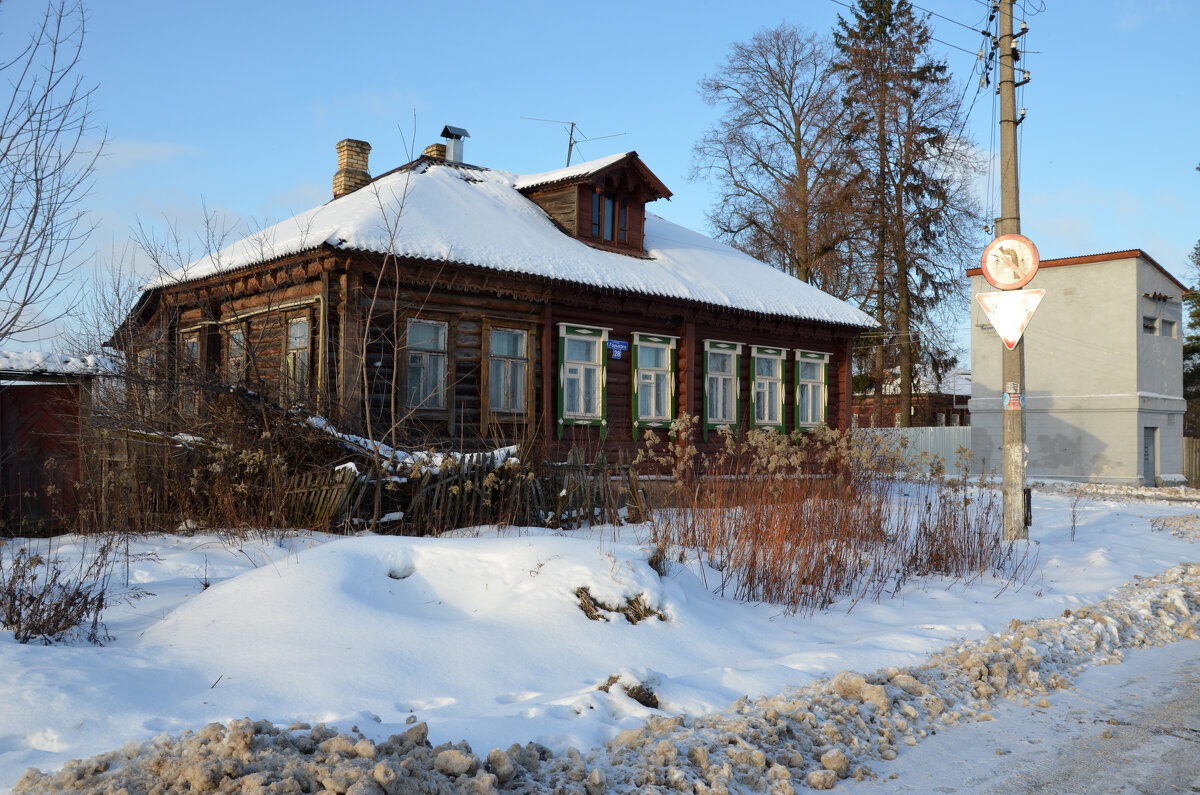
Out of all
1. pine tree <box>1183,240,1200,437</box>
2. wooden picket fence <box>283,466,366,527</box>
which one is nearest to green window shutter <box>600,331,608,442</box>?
wooden picket fence <box>283,466,366,527</box>

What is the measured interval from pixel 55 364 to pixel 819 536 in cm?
969

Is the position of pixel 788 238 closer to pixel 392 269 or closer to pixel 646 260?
pixel 646 260

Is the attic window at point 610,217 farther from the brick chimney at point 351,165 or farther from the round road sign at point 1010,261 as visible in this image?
the round road sign at point 1010,261

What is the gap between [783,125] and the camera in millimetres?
29062

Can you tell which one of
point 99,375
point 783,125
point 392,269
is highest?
point 783,125

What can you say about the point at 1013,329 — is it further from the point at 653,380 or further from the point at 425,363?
the point at 425,363

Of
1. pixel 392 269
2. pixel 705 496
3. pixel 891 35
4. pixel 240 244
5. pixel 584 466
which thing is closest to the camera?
pixel 705 496

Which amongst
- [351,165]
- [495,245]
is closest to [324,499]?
[495,245]

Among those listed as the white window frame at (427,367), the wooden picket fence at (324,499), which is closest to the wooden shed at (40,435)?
the wooden picket fence at (324,499)

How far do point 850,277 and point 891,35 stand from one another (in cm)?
775

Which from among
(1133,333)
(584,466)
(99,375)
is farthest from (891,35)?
(99,375)

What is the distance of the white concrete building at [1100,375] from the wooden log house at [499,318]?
11.7 metres

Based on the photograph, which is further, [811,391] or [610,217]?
[811,391]

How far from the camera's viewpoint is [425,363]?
12812 mm
